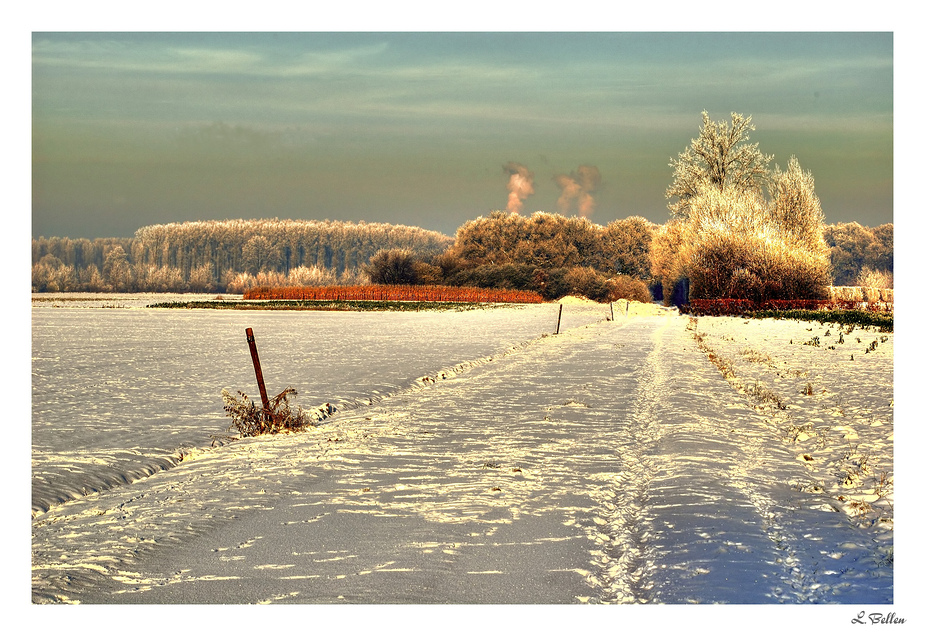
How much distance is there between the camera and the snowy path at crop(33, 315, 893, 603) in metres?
4.91

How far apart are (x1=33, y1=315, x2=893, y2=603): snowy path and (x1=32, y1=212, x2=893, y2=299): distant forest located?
56.5 meters

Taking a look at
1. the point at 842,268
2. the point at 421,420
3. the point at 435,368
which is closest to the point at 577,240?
the point at 842,268

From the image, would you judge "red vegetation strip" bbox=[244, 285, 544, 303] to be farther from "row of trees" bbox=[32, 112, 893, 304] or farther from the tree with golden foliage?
the tree with golden foliage

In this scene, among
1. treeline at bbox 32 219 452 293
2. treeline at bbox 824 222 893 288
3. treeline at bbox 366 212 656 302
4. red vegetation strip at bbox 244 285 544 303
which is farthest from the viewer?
treeline at bbox 366 212 656 302

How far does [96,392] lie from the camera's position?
1405cm

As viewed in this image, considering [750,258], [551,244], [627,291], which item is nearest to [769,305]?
[750,258]

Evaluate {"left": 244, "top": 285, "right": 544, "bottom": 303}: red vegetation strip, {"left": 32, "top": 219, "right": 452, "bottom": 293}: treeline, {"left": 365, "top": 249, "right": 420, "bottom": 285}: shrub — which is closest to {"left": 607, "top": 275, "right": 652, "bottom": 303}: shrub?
{"left": 244, "top": 285, "right": 544, "bottom": 303}: red vegetation strip

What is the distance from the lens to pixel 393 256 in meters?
89.1

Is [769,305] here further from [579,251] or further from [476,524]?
[579,251]

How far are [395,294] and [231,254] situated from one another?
231 feet

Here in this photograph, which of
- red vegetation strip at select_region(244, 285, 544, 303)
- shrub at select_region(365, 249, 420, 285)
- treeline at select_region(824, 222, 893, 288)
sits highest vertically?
treeline at select_region(824, 222, 893, 288)

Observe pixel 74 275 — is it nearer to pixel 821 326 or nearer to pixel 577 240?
pixel 577 240

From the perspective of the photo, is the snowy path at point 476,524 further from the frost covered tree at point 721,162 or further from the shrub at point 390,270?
the shrub at point 390,270

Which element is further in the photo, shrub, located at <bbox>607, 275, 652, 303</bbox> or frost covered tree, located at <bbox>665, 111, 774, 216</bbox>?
shrub, located at <bbox>607, 275, 652, 303</bbox>
